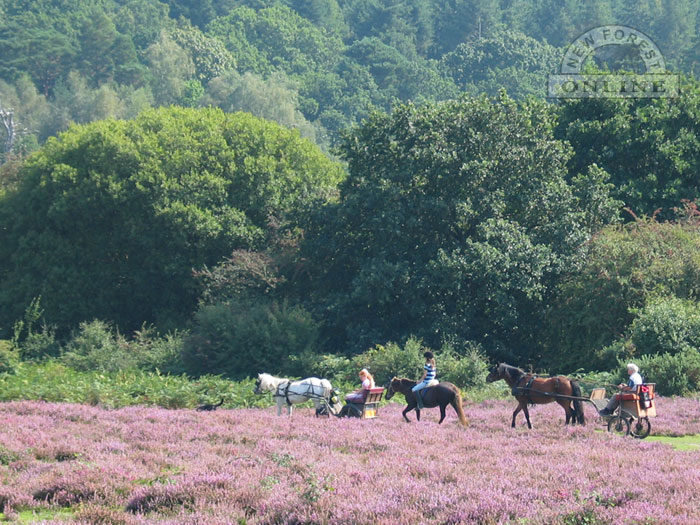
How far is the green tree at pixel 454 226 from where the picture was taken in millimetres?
34031

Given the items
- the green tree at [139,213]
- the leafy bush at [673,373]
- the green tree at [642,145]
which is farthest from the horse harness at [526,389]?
the green tree at [139,213]

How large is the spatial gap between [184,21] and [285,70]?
2647 centimetres

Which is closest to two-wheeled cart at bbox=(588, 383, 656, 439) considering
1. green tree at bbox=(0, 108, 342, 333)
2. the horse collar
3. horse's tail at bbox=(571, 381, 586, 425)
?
horse's tail at bbox=(571, 381, 586, 425)

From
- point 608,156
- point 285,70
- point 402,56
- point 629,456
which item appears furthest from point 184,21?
point 629,456

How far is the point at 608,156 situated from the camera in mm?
41438

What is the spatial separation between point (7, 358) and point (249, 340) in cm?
902

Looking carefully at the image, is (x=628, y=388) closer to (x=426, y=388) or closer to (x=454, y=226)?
Answer: (x=426, y=388)

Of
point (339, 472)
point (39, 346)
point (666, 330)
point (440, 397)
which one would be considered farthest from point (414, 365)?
point (39, 346)

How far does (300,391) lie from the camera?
69.8ft

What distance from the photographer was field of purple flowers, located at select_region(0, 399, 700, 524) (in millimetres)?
10938

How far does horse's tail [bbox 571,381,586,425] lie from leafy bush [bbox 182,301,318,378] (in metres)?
15.5

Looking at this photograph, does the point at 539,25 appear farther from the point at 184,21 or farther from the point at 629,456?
the point at 629,456

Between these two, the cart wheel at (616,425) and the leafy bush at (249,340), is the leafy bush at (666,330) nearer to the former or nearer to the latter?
the cart wheel at (616,425)

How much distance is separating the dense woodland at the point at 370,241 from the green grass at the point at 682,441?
727 centimetres
